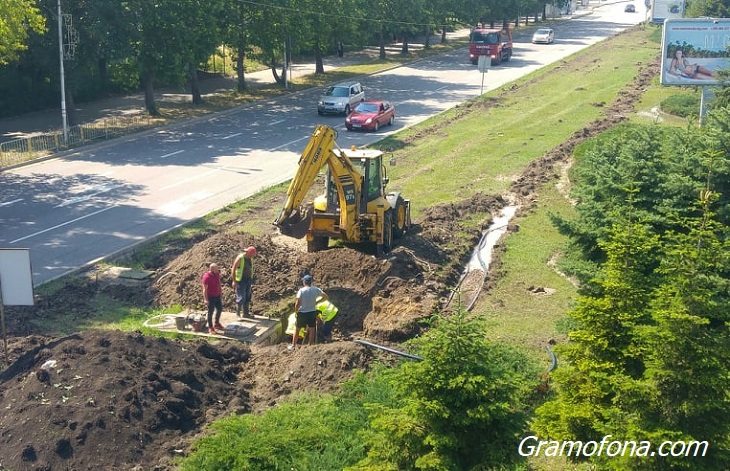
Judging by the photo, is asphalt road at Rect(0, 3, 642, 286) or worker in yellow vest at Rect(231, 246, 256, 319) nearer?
worker in yellow vest at Rect(231, 246, 256, 319)

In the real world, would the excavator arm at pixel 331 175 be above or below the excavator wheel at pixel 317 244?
above

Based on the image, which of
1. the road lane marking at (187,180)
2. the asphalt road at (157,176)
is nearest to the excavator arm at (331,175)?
the asphalt road at (157,176)

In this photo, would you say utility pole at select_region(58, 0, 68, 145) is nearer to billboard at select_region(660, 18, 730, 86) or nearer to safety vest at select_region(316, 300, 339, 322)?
safety vest at select_region(316, 300, 339, 322)

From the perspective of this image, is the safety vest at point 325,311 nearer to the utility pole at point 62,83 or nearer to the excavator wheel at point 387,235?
the excavator wheel at point 387,235

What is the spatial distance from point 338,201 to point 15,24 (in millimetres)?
18813

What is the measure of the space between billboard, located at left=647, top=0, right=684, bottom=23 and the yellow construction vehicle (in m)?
66.9

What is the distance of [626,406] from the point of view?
9805mm

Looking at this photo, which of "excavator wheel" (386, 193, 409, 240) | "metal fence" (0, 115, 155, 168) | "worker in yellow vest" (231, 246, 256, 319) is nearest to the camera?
"worker in yellow vest" (231, 246, 256, 319)

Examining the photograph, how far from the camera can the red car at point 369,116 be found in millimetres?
42000

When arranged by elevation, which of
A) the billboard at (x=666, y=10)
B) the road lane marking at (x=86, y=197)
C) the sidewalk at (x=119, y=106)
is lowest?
the road lane marking at (x=86, y=197)

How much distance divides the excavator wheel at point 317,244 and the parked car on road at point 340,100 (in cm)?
2460

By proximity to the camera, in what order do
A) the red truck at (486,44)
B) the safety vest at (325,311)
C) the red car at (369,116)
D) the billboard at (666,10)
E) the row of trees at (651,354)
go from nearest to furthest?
Answer: the row of trees at (651,354), the safety vest at (325,311), the red car at (369,116), the red truck at (486,44), the billboard at (666,10)

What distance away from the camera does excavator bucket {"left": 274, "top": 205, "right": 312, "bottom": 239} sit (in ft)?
70.5

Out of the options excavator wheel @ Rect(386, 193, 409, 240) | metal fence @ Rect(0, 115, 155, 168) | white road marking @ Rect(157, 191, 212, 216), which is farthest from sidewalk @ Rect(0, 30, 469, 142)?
excavator wheel @ Rect(386, 193, 409, 240)
